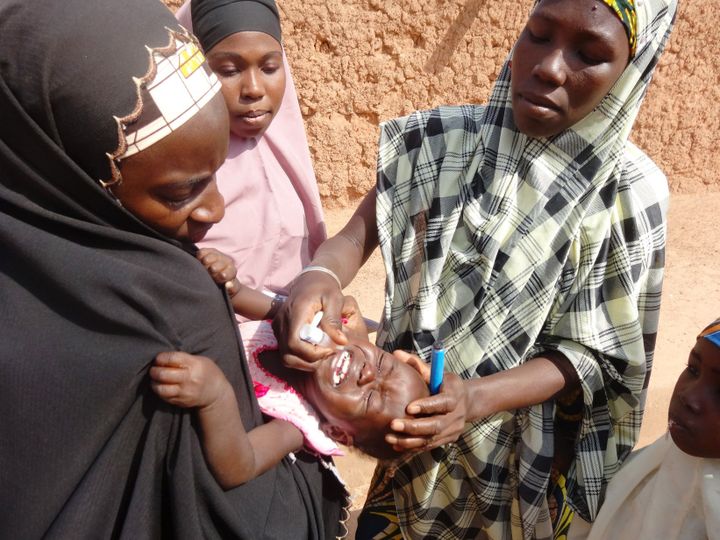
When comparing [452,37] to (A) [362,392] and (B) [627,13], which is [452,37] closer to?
(B) [627,13]

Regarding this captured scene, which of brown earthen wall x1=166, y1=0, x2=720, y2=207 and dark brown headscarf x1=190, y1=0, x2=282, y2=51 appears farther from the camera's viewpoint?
brown earthen wall x1=166, y1=0, x2=720, y2=207

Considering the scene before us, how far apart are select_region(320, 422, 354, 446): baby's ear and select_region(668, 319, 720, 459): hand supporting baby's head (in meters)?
0.92

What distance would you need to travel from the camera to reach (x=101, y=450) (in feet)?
4.65

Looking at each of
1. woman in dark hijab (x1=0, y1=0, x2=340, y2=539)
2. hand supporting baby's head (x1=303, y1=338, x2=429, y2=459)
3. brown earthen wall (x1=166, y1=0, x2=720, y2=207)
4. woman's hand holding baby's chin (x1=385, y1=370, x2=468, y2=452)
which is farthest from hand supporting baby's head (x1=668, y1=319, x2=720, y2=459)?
brown earthen wall (x1=166, y1=0, x2=720, y2=207)

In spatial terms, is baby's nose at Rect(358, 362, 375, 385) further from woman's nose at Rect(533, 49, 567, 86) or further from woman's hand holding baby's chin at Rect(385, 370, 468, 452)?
woman's nose at Rect(533, 49, 567, 86)

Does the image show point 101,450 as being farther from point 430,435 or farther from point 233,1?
point 233,1

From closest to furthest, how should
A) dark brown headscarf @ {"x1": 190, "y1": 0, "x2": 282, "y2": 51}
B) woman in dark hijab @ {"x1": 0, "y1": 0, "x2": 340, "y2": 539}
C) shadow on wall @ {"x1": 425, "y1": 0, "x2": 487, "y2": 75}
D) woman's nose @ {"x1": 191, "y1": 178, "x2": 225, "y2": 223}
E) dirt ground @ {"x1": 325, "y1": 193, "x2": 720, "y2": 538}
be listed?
1. woman in dark hijab @ {"x1": 0, "y1": 0, "x2": 340, "y2": 539}
2. woman's nose @ {"x1": 191, "y1": 178, "x2": 225, "y2": 223}
3. dark brown headscarf @ {"x1": 190, "y1": 0, "x2": 282, "y2": 51}
4. dirt ground @ {"x1": 325, "y1": 193, "x2": 720, "y2": 538}
5. shadow on wall @ {"x1": 425, "y1": 0, "x2": 487, "y2": 75}

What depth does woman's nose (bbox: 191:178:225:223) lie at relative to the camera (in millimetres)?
1514

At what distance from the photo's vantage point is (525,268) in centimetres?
202

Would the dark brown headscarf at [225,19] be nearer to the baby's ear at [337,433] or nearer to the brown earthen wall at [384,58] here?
the baby's ear at [337,433]

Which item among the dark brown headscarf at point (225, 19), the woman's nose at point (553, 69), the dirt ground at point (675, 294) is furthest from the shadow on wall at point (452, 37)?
the woman's nose at point (553, 69)

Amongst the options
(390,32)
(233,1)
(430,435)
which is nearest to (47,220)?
A: (430,435)

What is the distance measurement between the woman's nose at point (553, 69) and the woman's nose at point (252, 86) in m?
0.93

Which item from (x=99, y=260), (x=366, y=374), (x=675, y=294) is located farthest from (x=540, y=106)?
(x=675, y=294)
